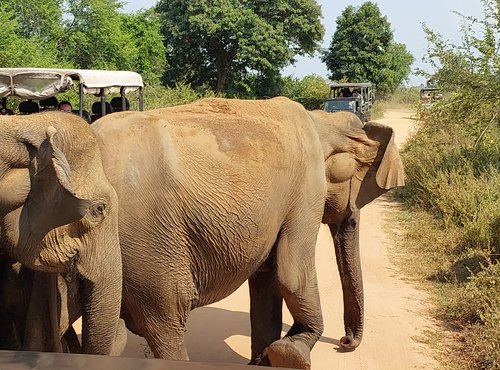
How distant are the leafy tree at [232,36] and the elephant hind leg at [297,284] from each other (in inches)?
1219

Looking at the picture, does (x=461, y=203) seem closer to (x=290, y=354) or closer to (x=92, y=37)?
(x=290, y=354)

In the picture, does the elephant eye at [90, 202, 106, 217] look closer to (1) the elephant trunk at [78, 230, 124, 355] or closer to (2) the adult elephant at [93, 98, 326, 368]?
(1) the elephant trunk at [78, 230, 124, 355]

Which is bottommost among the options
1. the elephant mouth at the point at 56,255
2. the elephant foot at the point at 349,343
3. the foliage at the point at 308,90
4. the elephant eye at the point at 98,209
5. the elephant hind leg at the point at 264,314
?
the foliage at the point at 308,90

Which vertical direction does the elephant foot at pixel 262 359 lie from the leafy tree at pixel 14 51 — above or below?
below

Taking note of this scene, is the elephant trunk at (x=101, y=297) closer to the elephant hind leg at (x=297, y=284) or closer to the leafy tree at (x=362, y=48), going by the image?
the elephant hind leg at (x=297, y=284)

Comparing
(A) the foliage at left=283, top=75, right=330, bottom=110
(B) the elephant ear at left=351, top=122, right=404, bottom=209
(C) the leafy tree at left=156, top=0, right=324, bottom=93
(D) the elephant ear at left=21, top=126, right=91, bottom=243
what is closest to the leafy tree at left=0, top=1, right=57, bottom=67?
(B) the elephant ear at left=351, top=122, right=404, bottom=209

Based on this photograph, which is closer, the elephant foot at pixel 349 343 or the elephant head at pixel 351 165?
the elephant head at pixel 351 165

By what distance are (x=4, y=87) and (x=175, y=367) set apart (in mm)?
8270

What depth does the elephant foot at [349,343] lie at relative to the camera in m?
5.84

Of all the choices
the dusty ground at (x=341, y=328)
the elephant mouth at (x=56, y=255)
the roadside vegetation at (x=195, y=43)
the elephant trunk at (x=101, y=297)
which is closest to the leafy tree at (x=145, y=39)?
the roadside vegetation at (x=195, y=43)

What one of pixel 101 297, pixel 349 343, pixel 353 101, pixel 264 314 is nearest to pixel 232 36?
pixel 353 101

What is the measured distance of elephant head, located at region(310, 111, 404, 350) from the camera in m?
5.14

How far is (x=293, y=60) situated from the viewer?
1506 inches

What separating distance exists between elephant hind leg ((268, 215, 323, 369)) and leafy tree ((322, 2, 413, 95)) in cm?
4495
